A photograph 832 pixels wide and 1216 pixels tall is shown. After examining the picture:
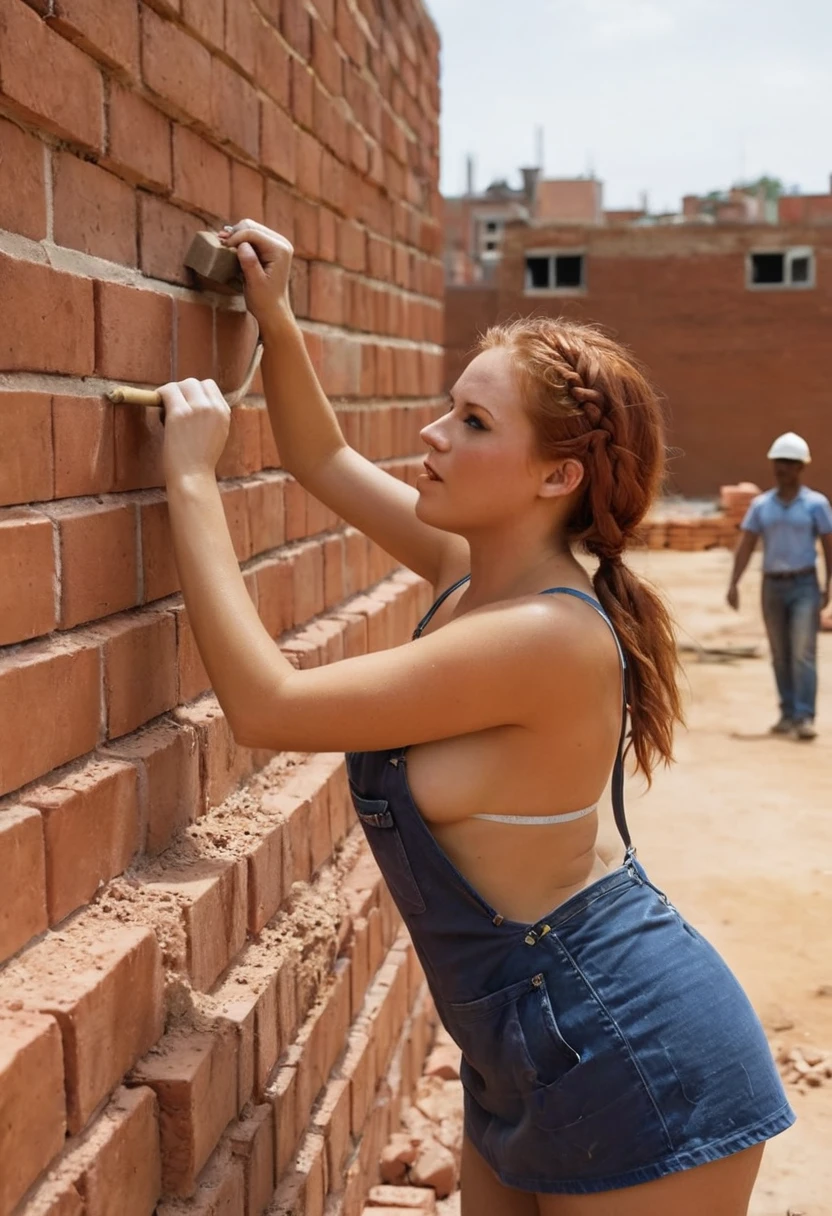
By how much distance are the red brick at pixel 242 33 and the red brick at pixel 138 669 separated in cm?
108

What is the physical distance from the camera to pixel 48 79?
1671 millimetres

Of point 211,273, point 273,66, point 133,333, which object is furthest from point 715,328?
point 133,333

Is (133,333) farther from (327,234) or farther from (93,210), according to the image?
(327,234)

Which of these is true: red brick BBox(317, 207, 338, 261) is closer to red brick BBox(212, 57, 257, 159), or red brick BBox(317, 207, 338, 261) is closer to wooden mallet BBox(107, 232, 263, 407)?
red brick BBox(212, 57, 257, 159)

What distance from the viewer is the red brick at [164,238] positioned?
2049 mm

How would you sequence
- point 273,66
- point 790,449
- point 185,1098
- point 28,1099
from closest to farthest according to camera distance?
point 28,1099, point 185,1098, point 273,66, point 790,449

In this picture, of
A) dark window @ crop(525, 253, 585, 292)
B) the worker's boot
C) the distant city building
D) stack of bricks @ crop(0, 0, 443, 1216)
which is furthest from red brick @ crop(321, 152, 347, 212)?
dark window @ crop(525, 253, 585, 292)

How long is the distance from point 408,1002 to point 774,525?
614cm

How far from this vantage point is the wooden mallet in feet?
6.34

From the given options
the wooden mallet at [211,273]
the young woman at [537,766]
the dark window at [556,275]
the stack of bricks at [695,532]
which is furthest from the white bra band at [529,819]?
the dark window at [556,275]

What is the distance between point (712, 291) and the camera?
2645 centimetres

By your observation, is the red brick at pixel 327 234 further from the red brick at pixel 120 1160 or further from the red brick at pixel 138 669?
the red brick at pixel 120 1160

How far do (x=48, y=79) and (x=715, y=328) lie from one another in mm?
26194

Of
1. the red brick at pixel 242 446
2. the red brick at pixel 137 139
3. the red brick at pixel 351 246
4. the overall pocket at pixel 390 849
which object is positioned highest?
the red brick at pixel 351 246
